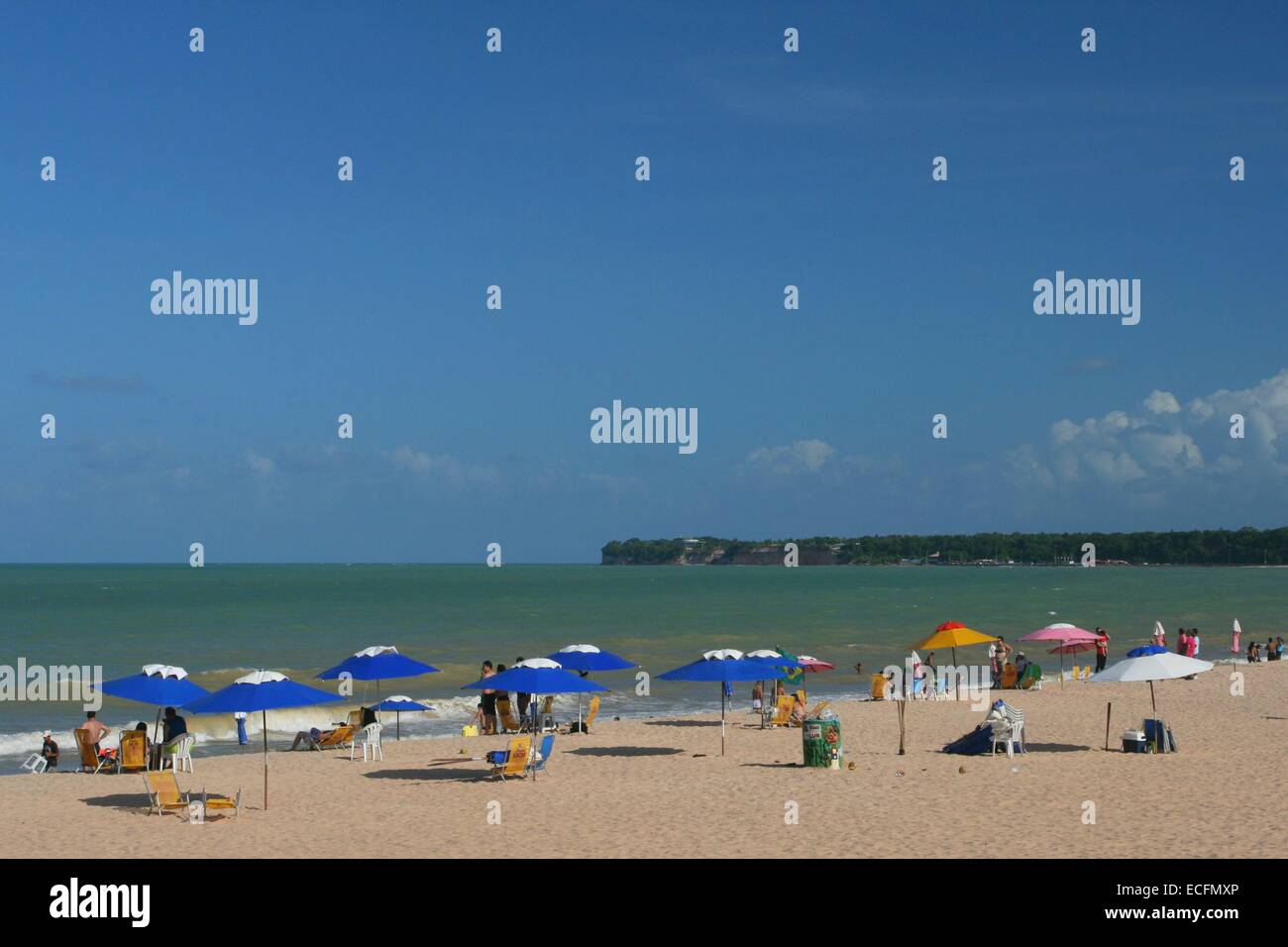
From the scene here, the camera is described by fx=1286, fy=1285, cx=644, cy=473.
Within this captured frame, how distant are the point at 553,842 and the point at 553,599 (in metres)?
93.6

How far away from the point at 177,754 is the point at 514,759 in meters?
5.44

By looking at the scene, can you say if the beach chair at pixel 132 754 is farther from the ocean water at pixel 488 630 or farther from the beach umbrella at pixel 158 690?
the ocean water at pixel 488 630

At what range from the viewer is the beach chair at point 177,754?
62.1 ft

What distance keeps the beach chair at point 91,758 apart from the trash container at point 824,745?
34.5 feet

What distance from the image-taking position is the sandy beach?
41.8 feet

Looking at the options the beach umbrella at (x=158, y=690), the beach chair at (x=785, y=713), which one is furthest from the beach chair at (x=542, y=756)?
the beach chair at (x=785, y=713)

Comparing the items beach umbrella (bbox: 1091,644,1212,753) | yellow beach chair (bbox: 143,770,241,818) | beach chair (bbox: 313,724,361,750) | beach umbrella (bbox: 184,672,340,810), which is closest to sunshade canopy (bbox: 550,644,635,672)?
beach chair (bbox: 313,724,361,750)

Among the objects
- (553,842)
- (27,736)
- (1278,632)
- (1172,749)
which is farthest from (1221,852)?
(1278,632)

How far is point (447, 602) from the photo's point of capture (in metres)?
98.1

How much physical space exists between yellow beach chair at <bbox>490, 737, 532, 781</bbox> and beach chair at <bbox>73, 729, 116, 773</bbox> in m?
6.40

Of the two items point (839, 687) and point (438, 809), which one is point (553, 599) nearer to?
point (839, 687)

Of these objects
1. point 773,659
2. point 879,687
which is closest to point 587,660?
point 773,659

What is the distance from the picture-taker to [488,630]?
63781mm

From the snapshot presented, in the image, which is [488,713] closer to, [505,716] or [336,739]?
[505,716]
